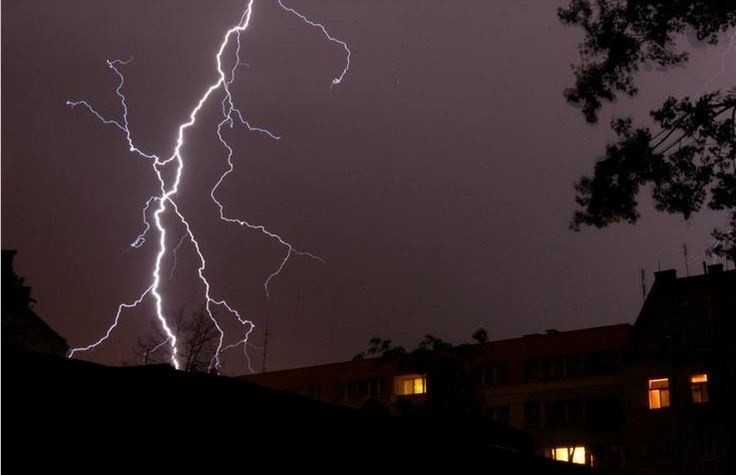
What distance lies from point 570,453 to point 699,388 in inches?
250

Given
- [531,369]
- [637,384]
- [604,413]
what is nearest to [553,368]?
[531,369]

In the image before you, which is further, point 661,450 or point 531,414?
point 531,414

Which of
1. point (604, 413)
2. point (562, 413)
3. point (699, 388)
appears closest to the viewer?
point (699, 388)

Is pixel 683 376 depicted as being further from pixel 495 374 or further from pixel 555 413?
pixel 495 374

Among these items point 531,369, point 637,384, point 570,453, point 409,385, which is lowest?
point 570,453

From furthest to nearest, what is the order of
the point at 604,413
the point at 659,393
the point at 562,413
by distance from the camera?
1. the point at 562,413
2. the point at 604,413
3. the point at 659,393

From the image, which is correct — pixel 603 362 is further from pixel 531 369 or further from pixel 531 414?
pixel 531 414

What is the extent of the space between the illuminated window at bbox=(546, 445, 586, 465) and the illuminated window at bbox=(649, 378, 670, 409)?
415 cm

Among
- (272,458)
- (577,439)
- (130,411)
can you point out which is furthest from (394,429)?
(577,439)

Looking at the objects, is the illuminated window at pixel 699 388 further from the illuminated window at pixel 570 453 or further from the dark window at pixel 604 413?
the illuminated window at pixel 570 453

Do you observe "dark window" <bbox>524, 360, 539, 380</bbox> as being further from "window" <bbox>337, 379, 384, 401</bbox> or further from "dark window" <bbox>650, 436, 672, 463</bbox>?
"window" <bbox>337, 379, 384, 401</bbox>

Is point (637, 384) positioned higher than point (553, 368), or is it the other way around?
point (553, 368)

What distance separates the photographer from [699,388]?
2656 cm

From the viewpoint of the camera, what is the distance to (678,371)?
89.1 feet
